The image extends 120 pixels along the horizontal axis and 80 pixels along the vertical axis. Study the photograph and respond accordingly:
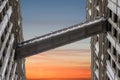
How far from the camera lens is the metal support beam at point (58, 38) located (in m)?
60.0

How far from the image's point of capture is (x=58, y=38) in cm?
6016

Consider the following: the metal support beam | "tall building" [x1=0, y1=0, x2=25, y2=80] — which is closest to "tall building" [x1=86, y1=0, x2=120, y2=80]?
the metal support beam

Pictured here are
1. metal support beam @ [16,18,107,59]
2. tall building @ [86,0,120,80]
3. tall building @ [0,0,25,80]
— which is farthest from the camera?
metal support beam @ [16,18,107,59]

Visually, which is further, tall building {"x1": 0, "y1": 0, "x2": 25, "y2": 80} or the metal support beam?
the metal support beam

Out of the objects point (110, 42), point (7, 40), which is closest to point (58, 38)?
point (110, 42)

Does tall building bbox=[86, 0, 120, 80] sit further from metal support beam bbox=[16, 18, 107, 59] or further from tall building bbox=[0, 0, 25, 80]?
tall building bbox=[0, 0, 25, 80]

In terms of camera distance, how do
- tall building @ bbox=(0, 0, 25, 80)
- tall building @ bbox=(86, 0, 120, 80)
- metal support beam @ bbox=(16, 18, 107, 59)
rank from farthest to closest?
metal support beam @ bbox=(16, 18, 107, 59)
tall building @ bbox=(86, 0, 120, 80)
tall building @ bbox=(0, 0, 25, 80)

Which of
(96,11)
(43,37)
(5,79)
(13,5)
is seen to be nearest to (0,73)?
(5,79)

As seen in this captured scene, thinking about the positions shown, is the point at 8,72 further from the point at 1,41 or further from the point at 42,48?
the point at 42,48

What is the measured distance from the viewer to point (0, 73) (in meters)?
42.2

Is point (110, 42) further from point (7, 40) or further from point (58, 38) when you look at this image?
point (7, 40)

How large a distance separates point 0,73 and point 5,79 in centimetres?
468

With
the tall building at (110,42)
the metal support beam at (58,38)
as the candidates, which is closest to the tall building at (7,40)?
the metal support beam at (58,38)

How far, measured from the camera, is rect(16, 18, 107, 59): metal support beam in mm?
59969
